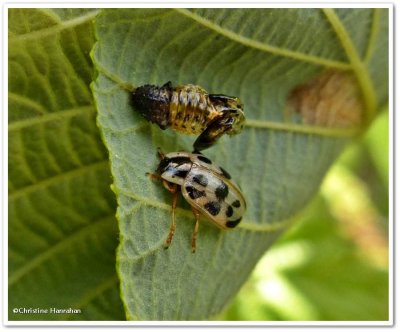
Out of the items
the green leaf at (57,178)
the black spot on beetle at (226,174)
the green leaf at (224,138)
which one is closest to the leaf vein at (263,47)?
the green leaf at (224,138)

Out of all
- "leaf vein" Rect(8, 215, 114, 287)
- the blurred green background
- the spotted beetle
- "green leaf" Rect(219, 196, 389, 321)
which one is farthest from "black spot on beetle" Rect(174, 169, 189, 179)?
"green leaf" Rect(219, 196, 389, 321)

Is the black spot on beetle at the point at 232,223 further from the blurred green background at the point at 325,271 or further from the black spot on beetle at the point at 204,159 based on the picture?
the blurred green background at the point at 325,271

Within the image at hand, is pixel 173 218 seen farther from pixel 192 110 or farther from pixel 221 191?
pixel 192 110

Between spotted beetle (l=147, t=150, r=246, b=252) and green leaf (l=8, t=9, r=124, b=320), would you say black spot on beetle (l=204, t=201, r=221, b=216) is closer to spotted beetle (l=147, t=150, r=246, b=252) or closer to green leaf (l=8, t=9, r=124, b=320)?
spotted beetle (l=147, t=150, r=246, b=252)

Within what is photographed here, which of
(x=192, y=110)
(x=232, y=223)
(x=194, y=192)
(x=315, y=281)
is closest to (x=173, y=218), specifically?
(x=194, y=192)

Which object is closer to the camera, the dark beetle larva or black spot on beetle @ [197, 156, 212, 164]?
the dark beetle larva
